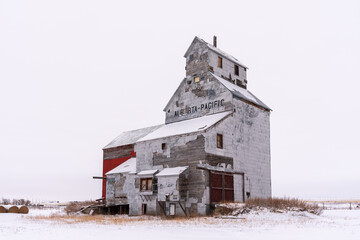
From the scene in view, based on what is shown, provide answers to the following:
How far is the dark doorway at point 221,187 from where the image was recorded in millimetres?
30234

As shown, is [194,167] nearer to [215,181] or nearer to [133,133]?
[215,181]

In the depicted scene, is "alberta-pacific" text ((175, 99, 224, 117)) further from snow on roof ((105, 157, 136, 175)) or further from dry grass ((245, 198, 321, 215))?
dry grass ((245, 198, 321, 215))

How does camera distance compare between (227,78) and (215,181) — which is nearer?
(215,181)

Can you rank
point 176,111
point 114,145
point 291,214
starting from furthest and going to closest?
point 114,145 < point 176,111 < point 291,214

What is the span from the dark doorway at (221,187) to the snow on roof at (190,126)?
4.41 metres

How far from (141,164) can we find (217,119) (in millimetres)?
9326

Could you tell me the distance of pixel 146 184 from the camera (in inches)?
1331

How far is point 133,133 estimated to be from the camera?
162ft

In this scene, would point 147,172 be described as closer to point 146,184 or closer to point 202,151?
point 146,184

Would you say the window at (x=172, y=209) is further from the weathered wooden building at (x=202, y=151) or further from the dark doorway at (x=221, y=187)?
the dark doorway at (x=221, y=187)

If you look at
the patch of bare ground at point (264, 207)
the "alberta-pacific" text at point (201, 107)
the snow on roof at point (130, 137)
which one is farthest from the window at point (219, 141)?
the snow on roof at point (130, 137)

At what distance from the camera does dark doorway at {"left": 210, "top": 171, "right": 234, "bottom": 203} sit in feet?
99.2

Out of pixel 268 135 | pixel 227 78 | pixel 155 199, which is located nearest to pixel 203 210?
pixel 155 199

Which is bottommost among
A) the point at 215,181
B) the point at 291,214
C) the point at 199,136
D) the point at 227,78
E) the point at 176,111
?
the point at 291,214
